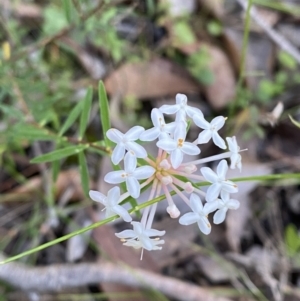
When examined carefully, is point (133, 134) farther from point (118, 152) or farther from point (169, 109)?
point (169, 109)

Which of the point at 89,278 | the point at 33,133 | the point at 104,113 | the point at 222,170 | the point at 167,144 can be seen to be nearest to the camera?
the point at 167,144

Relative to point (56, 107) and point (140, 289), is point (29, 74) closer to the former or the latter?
point (56, 107)

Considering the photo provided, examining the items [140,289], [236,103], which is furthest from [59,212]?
[236,103]

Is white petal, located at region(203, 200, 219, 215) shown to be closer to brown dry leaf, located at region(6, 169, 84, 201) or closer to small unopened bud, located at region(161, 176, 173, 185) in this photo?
small unopened bud, located at region(161, 176, 173, 185)

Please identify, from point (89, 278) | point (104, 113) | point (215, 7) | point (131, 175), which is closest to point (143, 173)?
point (131, 175)

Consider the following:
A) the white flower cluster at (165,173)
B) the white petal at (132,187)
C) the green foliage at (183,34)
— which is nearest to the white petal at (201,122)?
the white flower cluster at (165,173)
